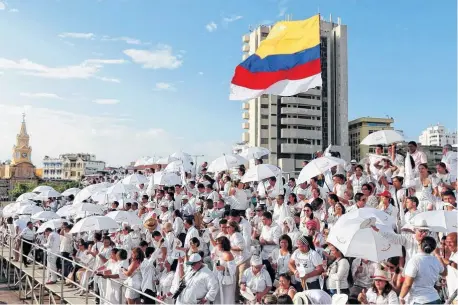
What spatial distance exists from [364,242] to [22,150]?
131 m

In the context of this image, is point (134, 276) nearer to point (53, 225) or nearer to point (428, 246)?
point (428, 246)

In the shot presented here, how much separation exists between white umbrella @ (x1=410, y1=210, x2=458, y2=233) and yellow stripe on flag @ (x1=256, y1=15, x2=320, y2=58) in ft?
24.0

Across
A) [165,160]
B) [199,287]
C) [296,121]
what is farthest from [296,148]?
[199,287]

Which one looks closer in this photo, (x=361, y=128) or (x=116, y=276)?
(x=116, y=276)

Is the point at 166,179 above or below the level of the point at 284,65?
below

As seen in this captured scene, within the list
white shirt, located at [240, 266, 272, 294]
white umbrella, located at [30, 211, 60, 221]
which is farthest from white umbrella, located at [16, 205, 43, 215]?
white shirt, located at [240, 266, 272, 294]

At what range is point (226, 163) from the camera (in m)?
15.3

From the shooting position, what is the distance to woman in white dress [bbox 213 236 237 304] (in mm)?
7234

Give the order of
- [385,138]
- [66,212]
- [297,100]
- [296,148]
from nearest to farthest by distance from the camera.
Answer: [385,138], [66,212], [296,148], [297,100]

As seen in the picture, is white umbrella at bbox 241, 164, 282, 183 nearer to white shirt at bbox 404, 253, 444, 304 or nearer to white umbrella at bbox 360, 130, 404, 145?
white umbrella at bbox 360, 130, 404, 145

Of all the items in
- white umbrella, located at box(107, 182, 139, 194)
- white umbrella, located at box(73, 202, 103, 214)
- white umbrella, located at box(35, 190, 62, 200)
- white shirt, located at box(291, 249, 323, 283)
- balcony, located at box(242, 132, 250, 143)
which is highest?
balcony, located at box(242, 132, 250, 143)

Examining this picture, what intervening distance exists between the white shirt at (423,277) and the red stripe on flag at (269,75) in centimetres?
780

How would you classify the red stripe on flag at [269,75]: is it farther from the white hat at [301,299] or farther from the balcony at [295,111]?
the balcony at [295,111]

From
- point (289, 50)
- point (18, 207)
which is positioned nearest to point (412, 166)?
point (289, 50)
